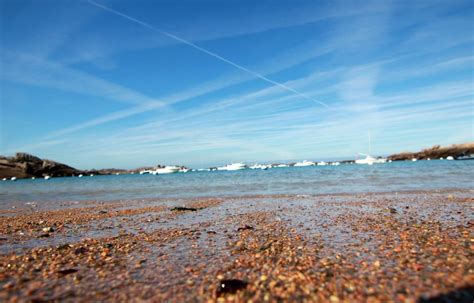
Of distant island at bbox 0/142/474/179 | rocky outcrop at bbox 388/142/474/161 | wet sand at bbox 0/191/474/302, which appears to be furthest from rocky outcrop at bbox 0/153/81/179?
rocky outcrop at bbox 388/142/474/161

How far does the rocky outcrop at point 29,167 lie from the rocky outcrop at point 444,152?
186 meters

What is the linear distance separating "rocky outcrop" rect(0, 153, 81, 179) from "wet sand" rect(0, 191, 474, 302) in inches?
6464

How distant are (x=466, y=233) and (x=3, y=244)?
13.3m

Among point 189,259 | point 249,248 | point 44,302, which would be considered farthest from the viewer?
point 249,248

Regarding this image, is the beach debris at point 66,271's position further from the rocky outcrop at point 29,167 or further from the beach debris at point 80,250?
the rocky outcrop at point 29,167

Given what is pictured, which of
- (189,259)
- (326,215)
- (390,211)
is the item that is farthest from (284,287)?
(390,211)

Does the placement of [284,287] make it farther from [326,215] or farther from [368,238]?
[326,215]

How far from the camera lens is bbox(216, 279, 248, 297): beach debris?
→ 4730 mm

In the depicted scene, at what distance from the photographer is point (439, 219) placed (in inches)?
417

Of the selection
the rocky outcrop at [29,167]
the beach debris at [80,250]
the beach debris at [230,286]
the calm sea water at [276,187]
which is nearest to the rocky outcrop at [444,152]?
the calm sea water at [276,187]

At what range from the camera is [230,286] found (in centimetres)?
488

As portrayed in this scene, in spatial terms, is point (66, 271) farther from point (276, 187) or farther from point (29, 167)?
point (29, 167)

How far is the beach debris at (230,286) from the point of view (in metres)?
4.73

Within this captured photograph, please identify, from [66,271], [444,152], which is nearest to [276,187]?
[66,271]
